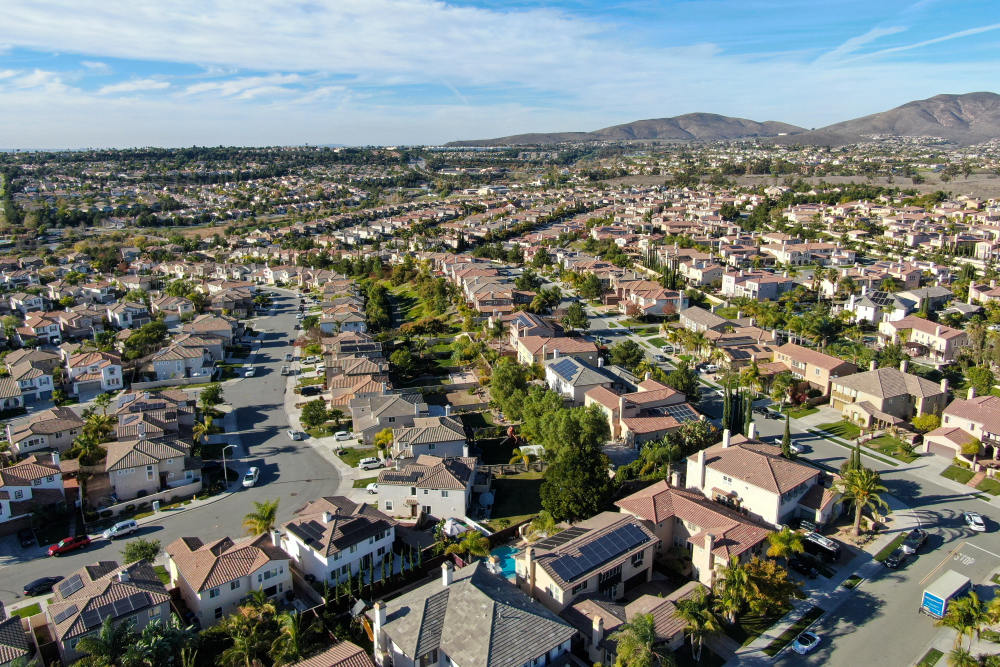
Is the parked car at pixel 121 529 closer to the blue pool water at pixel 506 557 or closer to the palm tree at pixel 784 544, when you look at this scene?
the blue pool water at pixel 506 557

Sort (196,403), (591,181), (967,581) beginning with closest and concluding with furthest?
1. (967,581)
2. (196,403)
3. (591,181)

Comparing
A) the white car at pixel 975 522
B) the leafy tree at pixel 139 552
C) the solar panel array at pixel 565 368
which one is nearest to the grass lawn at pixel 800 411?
the white car at pixel 975 522

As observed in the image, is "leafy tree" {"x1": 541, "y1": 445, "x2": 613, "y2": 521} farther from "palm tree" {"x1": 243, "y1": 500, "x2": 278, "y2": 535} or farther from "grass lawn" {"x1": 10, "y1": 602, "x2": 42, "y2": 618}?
"grass lawn" {"x1": 10, "y1": 602, "x2": 42, "y2": 618}

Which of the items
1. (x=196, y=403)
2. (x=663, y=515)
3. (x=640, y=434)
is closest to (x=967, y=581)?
(x=663, y=515)

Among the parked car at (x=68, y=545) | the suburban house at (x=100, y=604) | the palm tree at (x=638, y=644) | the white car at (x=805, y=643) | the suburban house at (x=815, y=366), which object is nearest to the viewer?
the palm tree at (x=638, y=644)

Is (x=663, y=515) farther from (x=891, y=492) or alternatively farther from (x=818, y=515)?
(x=891, y=492)

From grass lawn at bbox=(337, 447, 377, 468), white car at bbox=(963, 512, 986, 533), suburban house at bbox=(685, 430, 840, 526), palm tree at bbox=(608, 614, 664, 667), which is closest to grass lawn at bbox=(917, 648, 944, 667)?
suburban house at bbox=(685, 430, 840, 526)

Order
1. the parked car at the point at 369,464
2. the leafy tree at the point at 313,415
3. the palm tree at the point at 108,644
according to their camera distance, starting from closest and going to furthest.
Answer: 1. the palm tree at the point at 108,644
2. the parked car at the point at 369,464
3. the leafy tree at the point at 313,415
